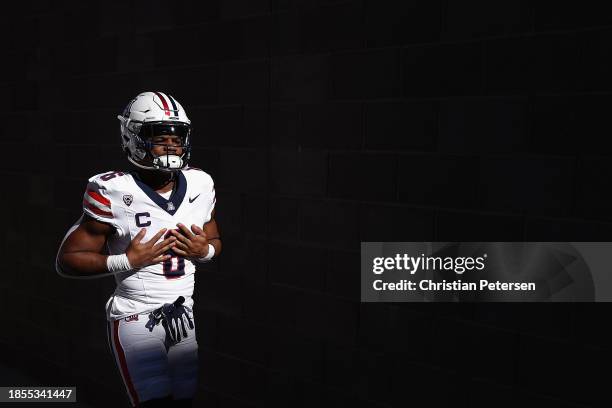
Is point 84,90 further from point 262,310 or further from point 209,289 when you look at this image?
point 262,310

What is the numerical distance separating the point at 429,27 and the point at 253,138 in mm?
1176

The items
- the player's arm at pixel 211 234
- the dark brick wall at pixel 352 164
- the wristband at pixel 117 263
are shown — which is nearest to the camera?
the dark brick wall at pixel 352 164

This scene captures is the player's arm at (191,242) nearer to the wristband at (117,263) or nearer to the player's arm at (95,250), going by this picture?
the player's arm at (95,250)

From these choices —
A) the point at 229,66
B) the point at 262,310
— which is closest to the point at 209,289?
the point at 262,310

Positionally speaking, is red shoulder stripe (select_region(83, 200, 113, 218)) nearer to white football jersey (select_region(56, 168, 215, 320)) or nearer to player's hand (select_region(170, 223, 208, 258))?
white football jersey (select_region(56, 168, 215, 320))

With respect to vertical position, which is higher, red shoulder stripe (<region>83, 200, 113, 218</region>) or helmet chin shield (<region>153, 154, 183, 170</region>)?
helmet chin shield (<region>153, 154, 183, 170</region>)

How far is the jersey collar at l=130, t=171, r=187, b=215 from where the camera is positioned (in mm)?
2852

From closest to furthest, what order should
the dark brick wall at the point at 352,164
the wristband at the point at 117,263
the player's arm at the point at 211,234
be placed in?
the dark brick wall at the point at 352,164
the wristband at the point at 117,263
the player's arm at the point at 211,234

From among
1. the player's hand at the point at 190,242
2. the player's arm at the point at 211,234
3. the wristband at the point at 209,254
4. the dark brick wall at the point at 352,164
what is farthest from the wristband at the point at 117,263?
the dark brick wall at the point at 352,164

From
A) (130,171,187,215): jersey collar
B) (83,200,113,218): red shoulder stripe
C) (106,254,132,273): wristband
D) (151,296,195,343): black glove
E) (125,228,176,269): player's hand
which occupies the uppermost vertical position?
(130,171,187,215): jersey collar

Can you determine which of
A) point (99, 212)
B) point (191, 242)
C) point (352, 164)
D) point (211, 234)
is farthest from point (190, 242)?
point (352, 164)

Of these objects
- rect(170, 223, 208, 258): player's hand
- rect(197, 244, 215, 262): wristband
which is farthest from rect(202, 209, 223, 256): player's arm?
rect(170, 223, 208, 258): player's hand

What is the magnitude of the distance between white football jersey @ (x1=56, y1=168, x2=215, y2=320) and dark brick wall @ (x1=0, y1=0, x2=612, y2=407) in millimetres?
635

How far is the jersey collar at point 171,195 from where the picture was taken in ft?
9.36
